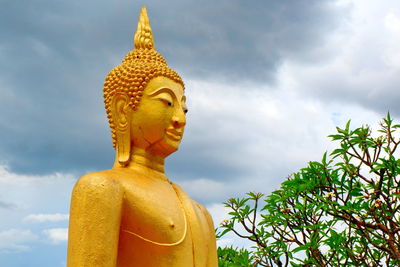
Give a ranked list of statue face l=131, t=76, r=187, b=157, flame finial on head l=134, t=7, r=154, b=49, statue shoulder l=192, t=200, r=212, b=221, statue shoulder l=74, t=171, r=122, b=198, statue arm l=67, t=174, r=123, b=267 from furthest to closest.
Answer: flame finial on head l=134, t=7, r=154, b=49
statue shoulder l=192, t=200, r=212, b=221
statue face l=131, t=76, r=187, b=157
statue shoulder l=74, t=171, r=122, b=198
statue arm l=67, t=174, r=123, b=267

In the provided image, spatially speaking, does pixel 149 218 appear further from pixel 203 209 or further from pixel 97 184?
pixel 203 209

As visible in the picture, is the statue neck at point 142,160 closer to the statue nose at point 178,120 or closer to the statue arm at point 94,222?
the statue nose at point 178,120

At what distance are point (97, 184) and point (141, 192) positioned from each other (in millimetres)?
377

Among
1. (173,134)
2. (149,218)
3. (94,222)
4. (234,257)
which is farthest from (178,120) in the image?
(234,257)

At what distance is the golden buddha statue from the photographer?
367 cm

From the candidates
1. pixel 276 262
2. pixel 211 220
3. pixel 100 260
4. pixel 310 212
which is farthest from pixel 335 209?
pixel 100 260

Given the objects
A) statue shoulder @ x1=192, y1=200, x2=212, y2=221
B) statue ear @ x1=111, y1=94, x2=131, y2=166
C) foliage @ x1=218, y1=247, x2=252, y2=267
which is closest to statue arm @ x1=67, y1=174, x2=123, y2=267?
statue ear @ x1=111, y1=94, x2=131, y2=166

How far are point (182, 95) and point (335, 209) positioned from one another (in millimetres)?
2486

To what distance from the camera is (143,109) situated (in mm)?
4270

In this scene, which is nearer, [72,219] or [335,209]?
[72,219]

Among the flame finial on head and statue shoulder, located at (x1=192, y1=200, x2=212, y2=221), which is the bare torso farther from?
the flame finial on head

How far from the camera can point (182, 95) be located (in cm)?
461

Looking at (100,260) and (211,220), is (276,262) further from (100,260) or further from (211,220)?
(100,260)

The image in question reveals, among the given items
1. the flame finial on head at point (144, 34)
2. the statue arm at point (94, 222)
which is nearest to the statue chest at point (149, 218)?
the statue arm at point (94, 222)
